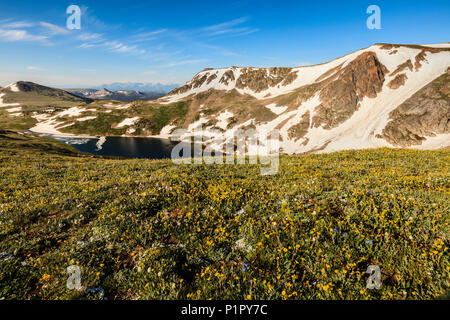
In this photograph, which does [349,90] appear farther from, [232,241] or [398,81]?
[232,241]

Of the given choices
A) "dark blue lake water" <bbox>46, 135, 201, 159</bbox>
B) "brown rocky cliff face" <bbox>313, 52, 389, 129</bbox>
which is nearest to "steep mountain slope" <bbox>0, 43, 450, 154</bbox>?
"brown rocky cliff face" <bbox>313, 52, 389, 129</bbox>

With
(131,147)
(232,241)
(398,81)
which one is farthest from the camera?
(131,147)

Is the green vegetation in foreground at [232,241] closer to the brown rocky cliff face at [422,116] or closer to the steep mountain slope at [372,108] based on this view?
the steep mountain slope at [372,108]

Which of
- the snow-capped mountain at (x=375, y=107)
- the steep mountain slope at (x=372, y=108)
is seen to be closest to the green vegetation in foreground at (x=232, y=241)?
the steep mountain slope at (x=372, y=108)

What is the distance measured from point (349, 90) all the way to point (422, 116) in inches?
1883

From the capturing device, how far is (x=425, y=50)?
129m

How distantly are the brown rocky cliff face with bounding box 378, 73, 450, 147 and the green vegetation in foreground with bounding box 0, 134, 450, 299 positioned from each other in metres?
114

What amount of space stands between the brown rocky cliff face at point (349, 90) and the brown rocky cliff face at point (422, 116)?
26667 millimetres

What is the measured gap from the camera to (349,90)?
135 meters

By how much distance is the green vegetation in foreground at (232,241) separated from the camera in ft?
14.8

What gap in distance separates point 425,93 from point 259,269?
472 feet

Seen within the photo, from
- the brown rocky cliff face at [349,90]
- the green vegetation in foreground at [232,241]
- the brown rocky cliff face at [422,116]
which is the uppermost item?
the brown rocky cliff face at [349,90]

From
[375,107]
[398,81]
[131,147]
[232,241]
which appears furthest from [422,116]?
[131,147]

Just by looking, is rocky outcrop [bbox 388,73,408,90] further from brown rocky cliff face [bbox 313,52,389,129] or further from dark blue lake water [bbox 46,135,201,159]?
dark blue lake water [bbox 46,135,201,159]
